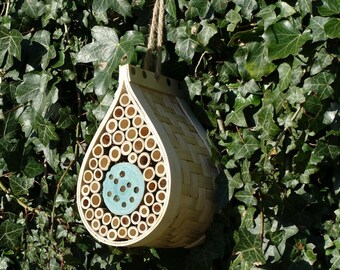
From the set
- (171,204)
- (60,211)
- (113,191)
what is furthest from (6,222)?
(171,204)

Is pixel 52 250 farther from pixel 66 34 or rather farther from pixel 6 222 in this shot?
pixel 66 34

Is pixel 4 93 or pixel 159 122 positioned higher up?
pixel 159 122

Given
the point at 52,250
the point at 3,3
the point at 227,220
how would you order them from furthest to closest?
1. the point at 3,3
2. the point at 52,250
3. the point at 227,220

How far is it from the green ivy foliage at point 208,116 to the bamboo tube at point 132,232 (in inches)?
7.6

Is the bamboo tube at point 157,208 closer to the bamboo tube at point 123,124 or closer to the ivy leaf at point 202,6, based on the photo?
the bamboo tube at point 123,124

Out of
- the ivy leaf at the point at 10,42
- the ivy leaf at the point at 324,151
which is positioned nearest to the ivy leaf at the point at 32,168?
the ivy leaf at the point at 10,42

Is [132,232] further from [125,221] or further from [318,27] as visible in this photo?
[318,27]

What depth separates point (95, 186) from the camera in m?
2.09

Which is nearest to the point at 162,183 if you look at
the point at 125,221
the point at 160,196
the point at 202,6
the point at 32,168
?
the point at 160,196

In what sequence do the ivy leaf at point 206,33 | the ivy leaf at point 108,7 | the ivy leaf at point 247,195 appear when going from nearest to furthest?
the ivy leaf at point 247,195
the ivy leaf at point 206,33
the ivy leaf at point 108,7

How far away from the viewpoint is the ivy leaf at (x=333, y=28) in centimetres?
191

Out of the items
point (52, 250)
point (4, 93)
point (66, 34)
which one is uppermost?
point (66, 34)

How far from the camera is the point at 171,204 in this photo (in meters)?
1.96

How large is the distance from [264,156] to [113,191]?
364 millimetres
